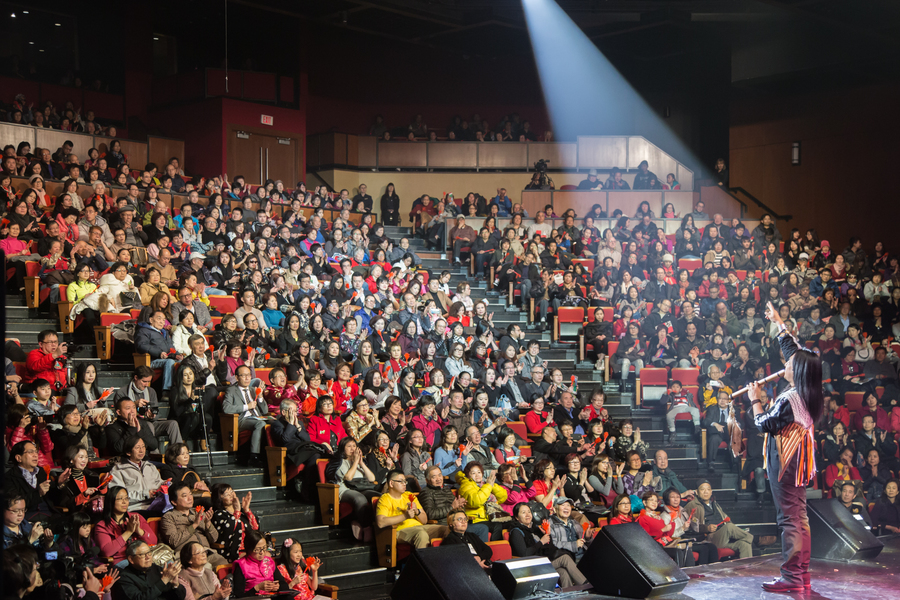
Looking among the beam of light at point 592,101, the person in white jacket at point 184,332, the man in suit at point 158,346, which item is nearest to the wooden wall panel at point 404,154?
the beam of light at point 592,101

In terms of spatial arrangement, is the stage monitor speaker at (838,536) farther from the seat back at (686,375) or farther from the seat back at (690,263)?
the seat back at (690,263)

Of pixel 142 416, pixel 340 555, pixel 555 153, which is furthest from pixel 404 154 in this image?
pixel 340 555

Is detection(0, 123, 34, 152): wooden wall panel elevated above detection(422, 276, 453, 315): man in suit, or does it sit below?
above

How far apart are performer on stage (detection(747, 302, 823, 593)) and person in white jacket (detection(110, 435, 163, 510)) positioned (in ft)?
12.5

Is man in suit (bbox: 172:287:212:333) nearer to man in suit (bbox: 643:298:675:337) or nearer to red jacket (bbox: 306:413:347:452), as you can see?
red jacket (bbox: 306:413:347:452)

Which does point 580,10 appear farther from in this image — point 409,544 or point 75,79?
point 409,544

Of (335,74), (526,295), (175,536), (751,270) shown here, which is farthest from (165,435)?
(335,74)

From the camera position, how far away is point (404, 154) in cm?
1596

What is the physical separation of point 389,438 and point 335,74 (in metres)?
11.0

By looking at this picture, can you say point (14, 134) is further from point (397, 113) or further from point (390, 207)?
point (397, 113)

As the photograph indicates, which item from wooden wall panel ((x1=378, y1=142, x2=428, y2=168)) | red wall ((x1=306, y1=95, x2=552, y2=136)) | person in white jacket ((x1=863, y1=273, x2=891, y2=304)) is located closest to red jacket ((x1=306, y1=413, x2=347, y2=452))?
person in white jacket ((x1=863, y1=273, x2=891, y2=304))

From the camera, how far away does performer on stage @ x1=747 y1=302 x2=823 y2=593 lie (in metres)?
4.24

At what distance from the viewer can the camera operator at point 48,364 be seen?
21.2 ft

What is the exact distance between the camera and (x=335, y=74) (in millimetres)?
16531
